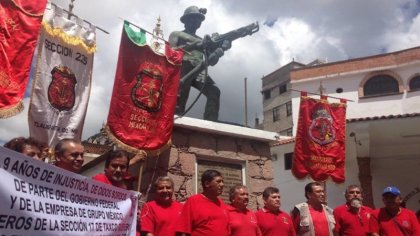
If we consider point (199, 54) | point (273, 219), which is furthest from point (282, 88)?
point (273, 219)

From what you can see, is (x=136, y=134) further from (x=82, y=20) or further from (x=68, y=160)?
(x=68, y=160)

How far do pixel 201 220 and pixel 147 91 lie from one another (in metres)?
2.79

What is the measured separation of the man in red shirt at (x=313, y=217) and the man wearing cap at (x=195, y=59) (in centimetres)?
294

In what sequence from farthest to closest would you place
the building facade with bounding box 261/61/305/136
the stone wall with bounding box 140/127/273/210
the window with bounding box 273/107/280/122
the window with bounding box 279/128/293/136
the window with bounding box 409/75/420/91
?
1. the window with bounding box 273/107/280/122
2. the building facade with bounding box 261/61/305/136
3. the window with bounding box 279/128/293/136
4. the window with bounding box 409/75/420/91
5. the stone wall with bounding box 140/127/273/210

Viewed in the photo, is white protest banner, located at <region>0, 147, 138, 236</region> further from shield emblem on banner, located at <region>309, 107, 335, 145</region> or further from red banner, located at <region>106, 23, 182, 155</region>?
shield emblem on banner, located at <region>309, 107, 335, 145</region>

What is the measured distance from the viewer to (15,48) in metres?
5.47

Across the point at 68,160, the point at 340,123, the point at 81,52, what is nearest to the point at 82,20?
the point at 81,52

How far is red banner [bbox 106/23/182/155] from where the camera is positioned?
6.35 metres

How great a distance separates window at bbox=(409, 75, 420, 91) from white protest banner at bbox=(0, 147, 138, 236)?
93.5ft

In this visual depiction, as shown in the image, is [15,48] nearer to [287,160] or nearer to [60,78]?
[60,78]

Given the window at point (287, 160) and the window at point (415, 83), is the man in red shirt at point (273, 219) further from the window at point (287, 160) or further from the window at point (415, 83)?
the window at point (415, 83)

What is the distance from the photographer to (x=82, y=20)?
21.7 ft

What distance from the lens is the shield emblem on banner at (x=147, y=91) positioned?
21.6 ft

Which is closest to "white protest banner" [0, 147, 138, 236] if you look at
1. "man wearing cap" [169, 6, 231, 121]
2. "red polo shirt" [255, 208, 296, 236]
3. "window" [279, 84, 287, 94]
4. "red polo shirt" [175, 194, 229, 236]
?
"red polo shirt" [175, 194, 229, 236]
